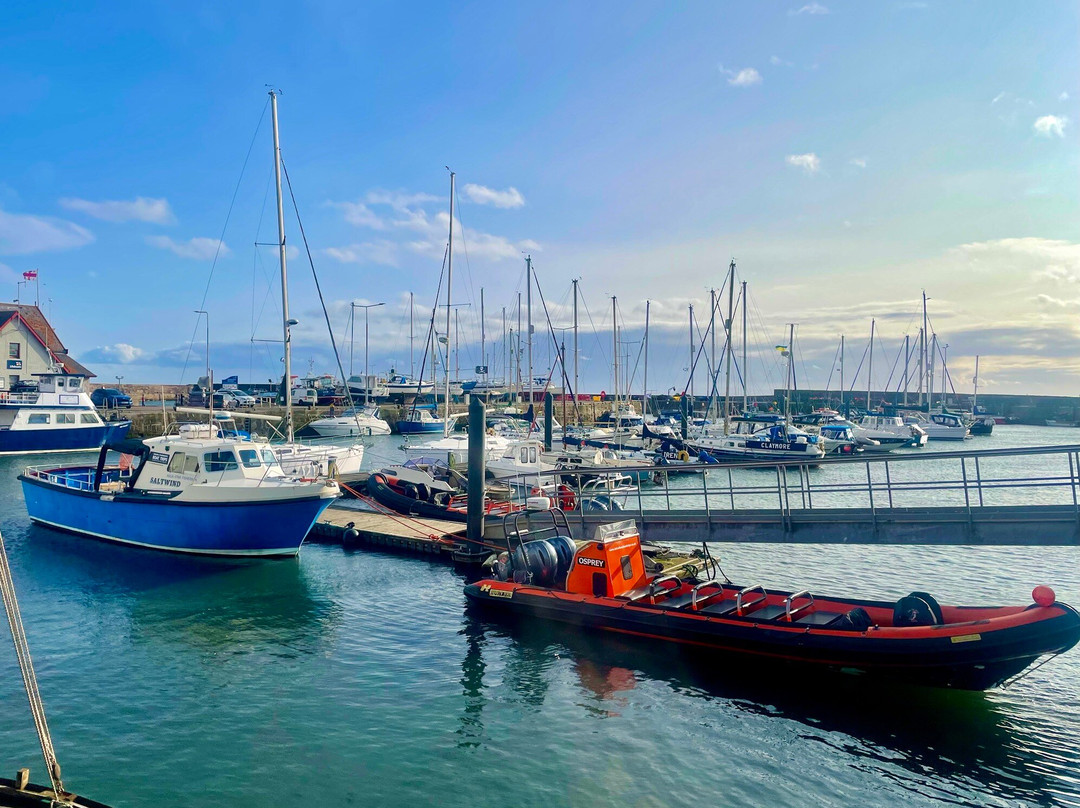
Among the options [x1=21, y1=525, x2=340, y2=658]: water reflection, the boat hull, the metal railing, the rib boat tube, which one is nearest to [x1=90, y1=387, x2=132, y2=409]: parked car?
[x1=21, y1=525, x2=340, y2=658]: water reflection

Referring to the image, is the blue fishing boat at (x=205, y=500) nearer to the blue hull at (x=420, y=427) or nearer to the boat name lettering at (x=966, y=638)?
the boat name lettering at (x=966, y=638)

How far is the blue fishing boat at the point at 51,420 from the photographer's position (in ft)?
156

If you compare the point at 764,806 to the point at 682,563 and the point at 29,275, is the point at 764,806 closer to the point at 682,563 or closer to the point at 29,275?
the point at 682,563

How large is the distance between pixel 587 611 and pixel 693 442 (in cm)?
3696

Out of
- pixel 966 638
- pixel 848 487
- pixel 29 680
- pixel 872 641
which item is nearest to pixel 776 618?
pixel 872 641

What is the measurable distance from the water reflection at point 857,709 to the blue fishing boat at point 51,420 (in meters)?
47.0

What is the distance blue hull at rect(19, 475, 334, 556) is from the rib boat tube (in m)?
7.03

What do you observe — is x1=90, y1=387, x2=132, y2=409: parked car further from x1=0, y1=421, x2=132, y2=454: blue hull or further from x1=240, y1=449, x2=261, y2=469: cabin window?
x1=240, y1=449, x2=261, y2=469: cabin window

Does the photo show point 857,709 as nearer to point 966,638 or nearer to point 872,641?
point 872,641

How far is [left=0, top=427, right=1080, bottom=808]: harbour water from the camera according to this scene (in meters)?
9.17

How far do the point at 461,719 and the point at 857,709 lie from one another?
6340 mm

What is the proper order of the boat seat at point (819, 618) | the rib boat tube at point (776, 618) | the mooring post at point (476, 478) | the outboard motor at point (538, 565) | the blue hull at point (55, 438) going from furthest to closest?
the blue hull at point (55, 438) → the mooring post at point (476, 478) → the outboard motor at point (538, 565) → the boat seat at point (819, 618) → the rib boat tube at point (776, 618)

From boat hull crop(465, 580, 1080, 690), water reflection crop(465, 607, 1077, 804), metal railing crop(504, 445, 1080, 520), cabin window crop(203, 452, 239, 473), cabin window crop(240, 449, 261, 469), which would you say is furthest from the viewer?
metal railing crop(504, 445, 1080, 520)

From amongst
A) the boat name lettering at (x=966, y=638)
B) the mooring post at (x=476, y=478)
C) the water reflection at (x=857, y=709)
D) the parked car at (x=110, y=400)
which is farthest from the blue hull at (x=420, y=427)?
the boat name lettering at (x=966, y=638)
